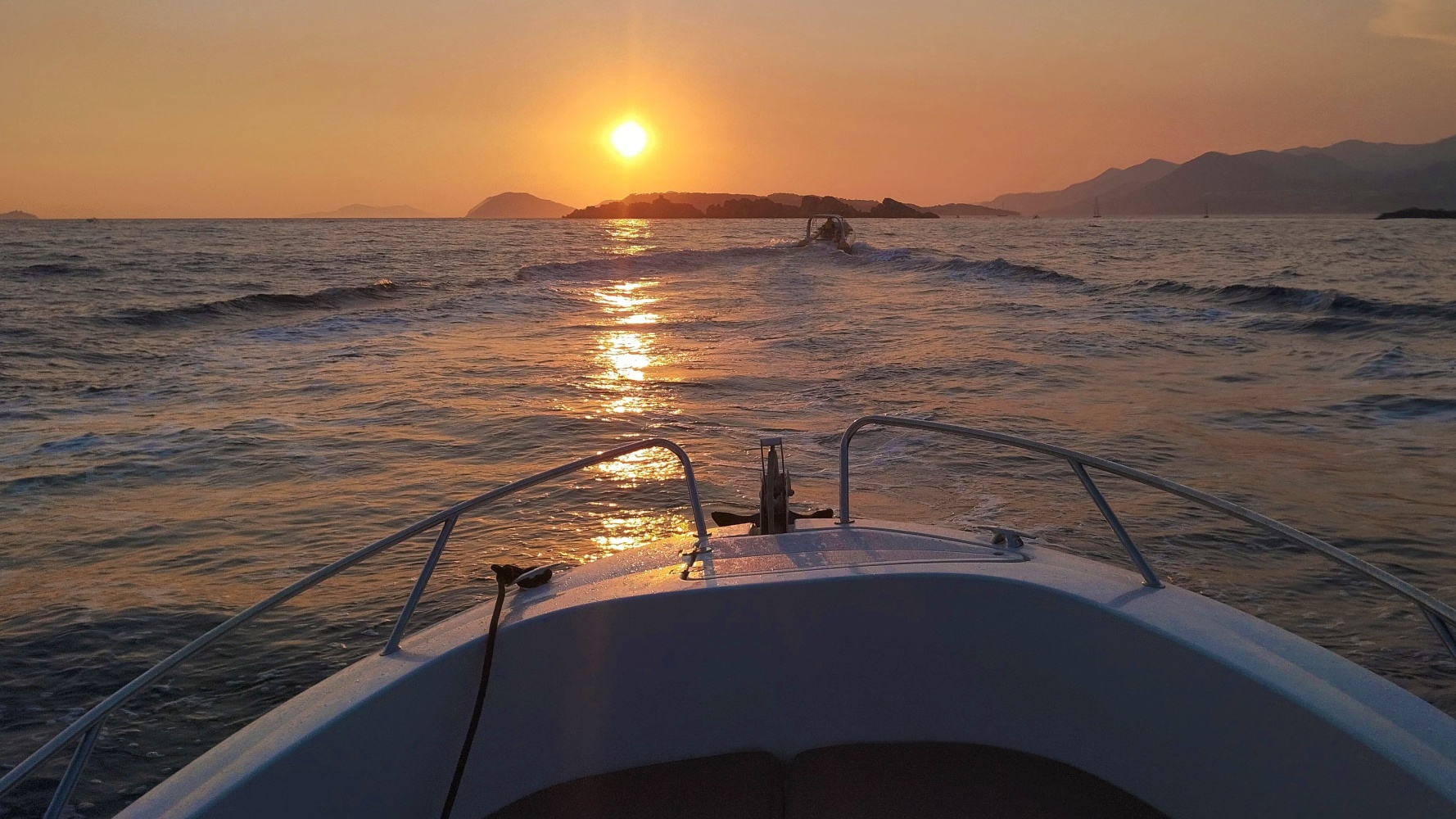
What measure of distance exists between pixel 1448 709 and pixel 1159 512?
2613mm

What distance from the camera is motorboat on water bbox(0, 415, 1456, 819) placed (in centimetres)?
216

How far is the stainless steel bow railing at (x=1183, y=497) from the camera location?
181 cm

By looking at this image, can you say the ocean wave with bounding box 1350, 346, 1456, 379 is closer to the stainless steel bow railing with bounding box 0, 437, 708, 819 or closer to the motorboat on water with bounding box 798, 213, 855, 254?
the stainless steel bow railing with bounding box 0, 437, 708, 819

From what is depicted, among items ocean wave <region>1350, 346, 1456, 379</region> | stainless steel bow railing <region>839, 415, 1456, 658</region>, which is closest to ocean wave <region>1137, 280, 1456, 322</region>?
ocean wave <region>1350, 346, 1456, 379</region>

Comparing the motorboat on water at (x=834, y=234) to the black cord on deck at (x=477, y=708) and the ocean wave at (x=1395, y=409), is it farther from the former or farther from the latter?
the black cord on deck at (x=477, y=708)

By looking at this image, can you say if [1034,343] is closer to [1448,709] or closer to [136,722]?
[1448,709]

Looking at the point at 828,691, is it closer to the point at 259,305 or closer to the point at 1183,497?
the point at 1183,497

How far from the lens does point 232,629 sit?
1.87m

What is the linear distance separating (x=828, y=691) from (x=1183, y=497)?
116 cm

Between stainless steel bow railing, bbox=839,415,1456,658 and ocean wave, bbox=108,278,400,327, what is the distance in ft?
67.6

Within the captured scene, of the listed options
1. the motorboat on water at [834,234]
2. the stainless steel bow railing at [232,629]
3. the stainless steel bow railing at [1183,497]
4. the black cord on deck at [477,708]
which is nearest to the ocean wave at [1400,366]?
the stainless steel bow railing at [1183,497]

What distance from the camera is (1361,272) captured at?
26.2 metres

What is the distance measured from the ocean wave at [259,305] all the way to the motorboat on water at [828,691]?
66.5 feet

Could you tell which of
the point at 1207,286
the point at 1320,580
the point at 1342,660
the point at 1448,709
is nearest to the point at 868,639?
the point at 1342,660
